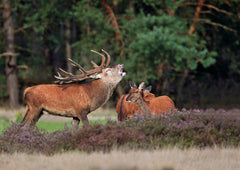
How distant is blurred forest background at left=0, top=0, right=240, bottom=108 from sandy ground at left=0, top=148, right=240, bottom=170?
11.7 m

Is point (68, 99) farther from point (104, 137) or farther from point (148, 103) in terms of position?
point (148, 103)

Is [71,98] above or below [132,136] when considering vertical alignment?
above

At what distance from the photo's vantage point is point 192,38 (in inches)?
1059

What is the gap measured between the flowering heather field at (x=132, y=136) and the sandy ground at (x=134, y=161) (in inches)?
30.7

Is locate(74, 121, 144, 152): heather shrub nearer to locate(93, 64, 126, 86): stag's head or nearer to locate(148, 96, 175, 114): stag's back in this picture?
locate(93, 64, 126, 86): stag's head

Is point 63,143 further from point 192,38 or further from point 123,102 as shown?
point 192,38

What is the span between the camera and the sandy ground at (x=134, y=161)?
294 inches

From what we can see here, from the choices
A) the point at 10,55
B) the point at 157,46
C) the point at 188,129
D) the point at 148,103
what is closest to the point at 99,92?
the point at 148,103

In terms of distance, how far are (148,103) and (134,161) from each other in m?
5.56

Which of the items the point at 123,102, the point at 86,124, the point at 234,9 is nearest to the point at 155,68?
the point at 234,9

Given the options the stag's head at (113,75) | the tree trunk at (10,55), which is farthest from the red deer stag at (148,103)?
the tree trunk at (10,55)

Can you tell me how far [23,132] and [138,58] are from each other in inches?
609

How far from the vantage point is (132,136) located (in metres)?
10.1

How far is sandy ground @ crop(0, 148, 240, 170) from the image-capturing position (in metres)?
7.46
